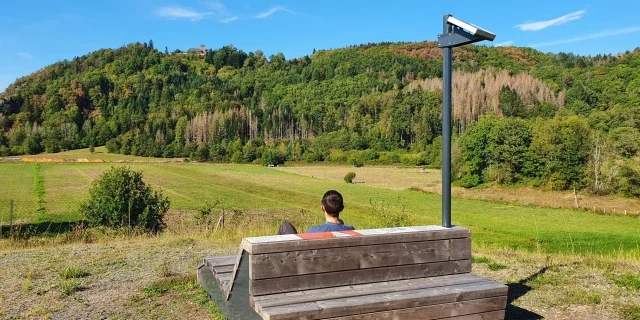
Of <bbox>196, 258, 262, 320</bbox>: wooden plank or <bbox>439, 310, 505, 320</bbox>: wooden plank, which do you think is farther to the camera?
<bbox>196, 258, 262, 320</bbox>: wooden plank

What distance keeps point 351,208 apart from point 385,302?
36027mm

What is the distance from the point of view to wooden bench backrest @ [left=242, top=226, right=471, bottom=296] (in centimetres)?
378

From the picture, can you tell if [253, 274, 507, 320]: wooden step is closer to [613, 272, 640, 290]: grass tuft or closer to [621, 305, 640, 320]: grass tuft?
[621, 305, 640, 320]: grass tuft

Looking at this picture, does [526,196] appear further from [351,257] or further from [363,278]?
[351,257]

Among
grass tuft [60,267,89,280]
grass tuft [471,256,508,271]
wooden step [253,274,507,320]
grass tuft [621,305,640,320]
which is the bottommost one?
grass tuft [471,256,508,271]

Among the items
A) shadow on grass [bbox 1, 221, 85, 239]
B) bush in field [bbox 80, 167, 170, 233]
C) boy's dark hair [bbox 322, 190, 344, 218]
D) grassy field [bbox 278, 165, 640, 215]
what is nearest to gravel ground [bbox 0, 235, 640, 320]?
boy's dark hair [bbox 322, 190, 344, 218]

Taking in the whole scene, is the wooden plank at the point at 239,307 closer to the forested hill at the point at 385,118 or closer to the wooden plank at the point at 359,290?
the wooden plank at the point at 359,290

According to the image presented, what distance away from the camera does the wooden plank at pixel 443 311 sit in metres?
3.89

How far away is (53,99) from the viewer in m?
169

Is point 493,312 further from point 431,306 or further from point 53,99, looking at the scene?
point 53,99

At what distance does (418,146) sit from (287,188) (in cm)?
6732

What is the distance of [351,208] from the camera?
39688 mm

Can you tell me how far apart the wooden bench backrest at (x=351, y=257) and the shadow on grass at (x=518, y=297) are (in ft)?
4.54

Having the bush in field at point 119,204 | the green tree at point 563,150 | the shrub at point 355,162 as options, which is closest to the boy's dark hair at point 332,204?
the bush in field at point 119,204
